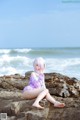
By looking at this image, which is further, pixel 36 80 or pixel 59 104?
pixel 36 80

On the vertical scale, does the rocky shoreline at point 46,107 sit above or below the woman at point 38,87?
below

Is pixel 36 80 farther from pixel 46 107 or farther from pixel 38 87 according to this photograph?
pixel 46 107

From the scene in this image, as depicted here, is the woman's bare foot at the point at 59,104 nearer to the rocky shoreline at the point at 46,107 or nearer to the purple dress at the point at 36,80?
the rocky shoreline at the point at 46,107

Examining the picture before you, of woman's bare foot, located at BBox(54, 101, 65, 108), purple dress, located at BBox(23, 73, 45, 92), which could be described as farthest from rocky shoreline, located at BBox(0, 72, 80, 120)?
purple dress, located at BBox(23, 73, 45, 92)

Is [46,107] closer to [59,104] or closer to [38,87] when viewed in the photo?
[59,104]

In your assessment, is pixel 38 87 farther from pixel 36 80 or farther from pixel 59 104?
pixel 59 104

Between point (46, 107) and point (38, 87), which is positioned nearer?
point (46, 107)

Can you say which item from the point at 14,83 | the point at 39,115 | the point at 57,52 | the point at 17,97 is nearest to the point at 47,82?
the point at 14,83

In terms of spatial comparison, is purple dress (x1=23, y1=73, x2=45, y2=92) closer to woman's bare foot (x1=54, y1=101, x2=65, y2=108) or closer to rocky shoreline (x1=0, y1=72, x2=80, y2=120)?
rocky shoreline (x1=0, y1=72, x2=80, y2=120)

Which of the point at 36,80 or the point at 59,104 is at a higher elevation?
the point at 36,80

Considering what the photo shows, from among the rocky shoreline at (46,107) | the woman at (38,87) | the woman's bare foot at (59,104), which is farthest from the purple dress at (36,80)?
the woman's bare foot at (59,104)

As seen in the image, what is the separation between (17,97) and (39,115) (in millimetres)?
1137

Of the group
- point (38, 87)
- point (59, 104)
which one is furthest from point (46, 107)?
point (38, 87)

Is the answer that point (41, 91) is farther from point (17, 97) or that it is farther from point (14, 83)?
point (14, 83)
